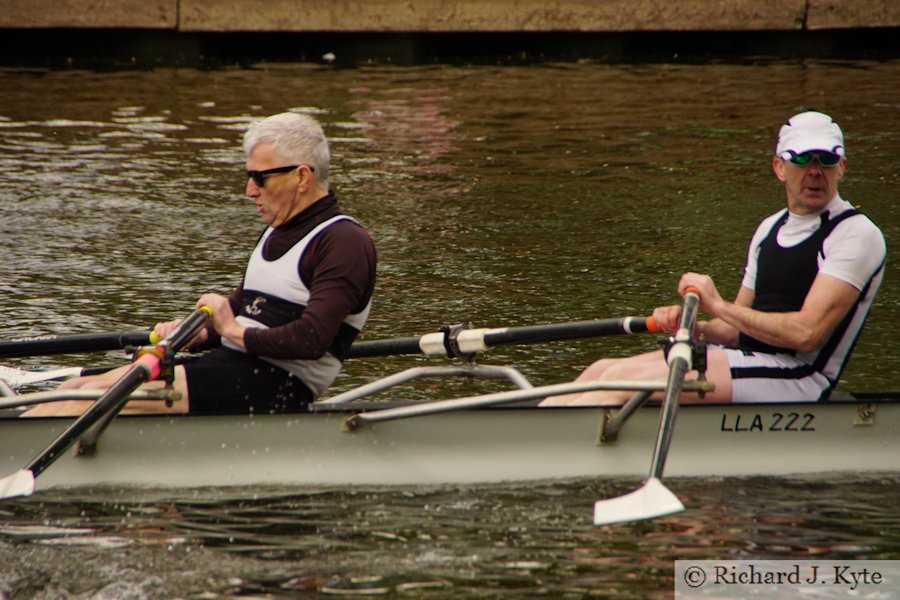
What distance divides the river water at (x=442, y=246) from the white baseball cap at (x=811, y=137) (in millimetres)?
1309

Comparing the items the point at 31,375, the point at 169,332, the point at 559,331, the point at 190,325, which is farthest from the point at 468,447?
the point at 31,375

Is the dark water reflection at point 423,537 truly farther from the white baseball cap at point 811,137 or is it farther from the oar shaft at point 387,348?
the white baseball cap at point 811,137

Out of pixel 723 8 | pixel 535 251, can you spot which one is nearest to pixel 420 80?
pixel 723 8

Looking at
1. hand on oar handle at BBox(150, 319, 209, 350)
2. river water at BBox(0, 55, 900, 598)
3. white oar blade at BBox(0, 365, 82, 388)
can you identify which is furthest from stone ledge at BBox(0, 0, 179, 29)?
hand on oar handle at BBox(150, 319, 209, 350)

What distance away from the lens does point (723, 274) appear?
9867 mm

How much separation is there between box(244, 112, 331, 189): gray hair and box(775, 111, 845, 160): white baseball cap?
1.75 m

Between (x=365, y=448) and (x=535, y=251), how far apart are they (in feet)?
17.2

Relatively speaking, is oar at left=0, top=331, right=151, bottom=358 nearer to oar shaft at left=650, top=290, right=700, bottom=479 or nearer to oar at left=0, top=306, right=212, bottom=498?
oar at left=0, top=306, right=212, bottom=498

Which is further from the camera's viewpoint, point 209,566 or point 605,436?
point 605,436

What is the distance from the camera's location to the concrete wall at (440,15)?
20.3 meters

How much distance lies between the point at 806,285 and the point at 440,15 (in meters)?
15.8

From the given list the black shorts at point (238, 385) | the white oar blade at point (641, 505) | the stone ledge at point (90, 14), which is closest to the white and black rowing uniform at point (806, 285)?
the white oar blade at point (641, 505)

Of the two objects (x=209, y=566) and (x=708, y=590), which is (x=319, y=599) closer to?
(x=209, y=566)

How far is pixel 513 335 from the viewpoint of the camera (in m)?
Result: 5.88
